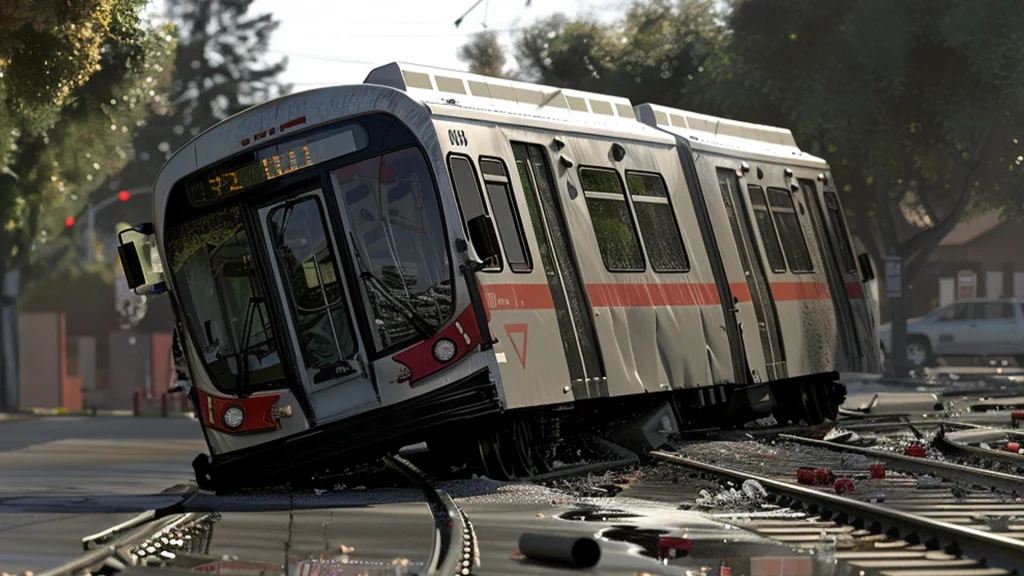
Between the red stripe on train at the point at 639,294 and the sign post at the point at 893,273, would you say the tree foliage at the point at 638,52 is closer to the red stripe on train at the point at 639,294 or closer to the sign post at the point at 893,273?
the sign post at the point at 893,273

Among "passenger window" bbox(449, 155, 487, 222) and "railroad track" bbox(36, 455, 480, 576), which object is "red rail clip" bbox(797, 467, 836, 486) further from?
"passenger window" bbox(449, 155, 487, 222)

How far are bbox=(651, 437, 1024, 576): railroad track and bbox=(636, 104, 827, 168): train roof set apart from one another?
4.71 m

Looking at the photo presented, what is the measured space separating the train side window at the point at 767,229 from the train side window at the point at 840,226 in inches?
104

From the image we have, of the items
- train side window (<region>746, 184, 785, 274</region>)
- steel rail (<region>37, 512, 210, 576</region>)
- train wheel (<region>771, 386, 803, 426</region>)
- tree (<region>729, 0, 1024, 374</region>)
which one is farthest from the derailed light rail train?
tree (<region>729, 0, 1024, 374</region>)

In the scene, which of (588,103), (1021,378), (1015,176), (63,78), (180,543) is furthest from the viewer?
(1015,176)

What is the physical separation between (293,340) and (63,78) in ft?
38.9

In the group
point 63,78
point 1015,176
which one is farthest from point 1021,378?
point 63,78

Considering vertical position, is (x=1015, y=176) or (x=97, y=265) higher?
(x=97, y=265)

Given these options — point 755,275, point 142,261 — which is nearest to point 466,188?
point 142,261

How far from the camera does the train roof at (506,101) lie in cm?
1448

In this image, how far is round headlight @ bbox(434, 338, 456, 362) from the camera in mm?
13703

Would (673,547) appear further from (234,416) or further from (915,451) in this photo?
(915,451)

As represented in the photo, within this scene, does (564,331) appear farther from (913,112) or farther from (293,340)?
(913,112)

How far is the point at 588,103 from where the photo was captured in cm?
1736
